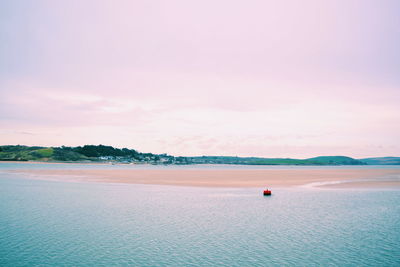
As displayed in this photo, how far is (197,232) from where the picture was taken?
1084 inches

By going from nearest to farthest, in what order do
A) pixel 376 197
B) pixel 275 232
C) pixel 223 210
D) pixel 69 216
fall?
Result: pixel 275 232 → pixel 69 216 → pixel 223 210 → pixel 376 197

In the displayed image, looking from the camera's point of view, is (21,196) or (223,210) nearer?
(223,210)

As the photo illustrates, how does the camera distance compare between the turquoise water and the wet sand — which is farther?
the wet sand

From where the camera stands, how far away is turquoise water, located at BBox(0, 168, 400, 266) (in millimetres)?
20875

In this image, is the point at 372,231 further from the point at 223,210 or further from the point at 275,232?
the point at 223,210

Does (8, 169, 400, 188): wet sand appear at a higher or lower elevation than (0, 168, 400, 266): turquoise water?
higher

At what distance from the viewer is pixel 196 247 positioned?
916 inches

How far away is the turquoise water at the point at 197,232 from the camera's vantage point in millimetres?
20875

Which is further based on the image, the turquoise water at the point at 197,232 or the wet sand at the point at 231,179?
the wet sand at the point at 231,179

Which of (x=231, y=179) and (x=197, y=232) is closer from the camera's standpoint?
(x=197, y=232)

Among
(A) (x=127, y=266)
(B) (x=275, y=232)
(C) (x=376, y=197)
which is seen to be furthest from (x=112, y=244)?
(C) (x=376, y=197)

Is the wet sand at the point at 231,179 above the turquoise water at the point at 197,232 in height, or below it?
above

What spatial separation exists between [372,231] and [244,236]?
477 inches

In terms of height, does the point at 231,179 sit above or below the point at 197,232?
above
